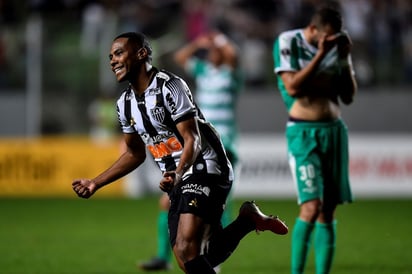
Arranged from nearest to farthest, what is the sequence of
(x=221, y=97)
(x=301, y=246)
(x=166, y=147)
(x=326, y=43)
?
(x=166, y=147) < (x=326, y=43) < (x=301, y=246) < (x=221, y=97)

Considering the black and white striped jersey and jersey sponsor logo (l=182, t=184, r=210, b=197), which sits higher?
the black and white striped jersey

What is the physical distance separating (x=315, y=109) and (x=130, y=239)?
4351 millimetres

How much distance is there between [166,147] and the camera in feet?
20.4

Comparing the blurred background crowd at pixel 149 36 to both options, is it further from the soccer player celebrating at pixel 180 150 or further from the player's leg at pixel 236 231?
the soccer player celebrating at pixel 180 150

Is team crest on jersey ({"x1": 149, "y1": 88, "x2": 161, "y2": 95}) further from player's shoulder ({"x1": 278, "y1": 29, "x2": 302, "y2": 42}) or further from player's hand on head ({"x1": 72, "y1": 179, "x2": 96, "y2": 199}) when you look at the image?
player's shoulder ({"x1": 278, "y1": 29, "x2": 302, "y2": 42})

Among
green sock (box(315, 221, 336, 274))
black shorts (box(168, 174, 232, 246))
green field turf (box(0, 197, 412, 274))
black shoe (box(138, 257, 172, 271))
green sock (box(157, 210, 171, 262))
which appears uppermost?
black shorts (box(168, 174, 232, 246))

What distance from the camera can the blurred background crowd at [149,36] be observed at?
17.4 m

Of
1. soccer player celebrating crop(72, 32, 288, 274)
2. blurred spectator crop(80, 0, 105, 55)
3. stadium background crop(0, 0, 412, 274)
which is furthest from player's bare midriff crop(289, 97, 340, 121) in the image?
blurred spectator crop(80, 0, 105, 55)

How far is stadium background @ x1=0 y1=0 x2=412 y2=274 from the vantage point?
16.9 metres

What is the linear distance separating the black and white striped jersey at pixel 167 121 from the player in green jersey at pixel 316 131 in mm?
1250

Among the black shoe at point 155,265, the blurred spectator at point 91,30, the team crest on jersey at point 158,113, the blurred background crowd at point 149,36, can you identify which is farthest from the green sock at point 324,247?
the blurred spectator at point 91,30

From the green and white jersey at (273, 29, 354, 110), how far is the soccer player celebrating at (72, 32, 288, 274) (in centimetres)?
137

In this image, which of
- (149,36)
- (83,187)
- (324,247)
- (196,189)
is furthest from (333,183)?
(149,36)

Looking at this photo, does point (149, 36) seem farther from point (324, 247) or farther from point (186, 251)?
point (186, 251)
